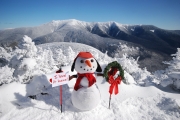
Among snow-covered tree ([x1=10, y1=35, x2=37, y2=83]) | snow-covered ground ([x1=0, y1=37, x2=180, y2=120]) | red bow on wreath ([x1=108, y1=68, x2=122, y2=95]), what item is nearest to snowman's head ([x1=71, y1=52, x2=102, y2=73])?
red bow on wreath ([x1=108, y1=68, x2=122, y2=95])

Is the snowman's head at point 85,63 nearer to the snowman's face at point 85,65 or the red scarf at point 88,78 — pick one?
the snowman's face at point 85,65

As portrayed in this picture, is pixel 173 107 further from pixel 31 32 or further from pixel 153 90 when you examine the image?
pixel 31 32

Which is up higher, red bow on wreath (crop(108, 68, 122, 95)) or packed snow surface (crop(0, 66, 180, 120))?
red bow on wreath (crop(108, 68, 122, 95))

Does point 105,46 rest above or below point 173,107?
below

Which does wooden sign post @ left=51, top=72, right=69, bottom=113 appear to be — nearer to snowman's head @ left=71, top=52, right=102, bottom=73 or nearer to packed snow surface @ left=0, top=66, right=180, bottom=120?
snowman's head @ left=71, top=52, right=102, bottom=73

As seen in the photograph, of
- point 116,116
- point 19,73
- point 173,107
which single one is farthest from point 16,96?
point 173,107

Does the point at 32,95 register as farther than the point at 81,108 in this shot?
Yes

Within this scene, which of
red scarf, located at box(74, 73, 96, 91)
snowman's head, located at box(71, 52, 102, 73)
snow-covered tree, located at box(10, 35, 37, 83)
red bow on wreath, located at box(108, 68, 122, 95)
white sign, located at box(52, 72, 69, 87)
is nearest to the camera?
white sign, located at box(52, 72, 69, 87)

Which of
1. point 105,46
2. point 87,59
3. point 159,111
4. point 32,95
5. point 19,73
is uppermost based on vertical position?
point 87,59
